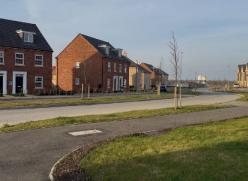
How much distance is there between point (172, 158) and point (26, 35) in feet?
137

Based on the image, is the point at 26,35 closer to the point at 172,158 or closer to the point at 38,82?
the point at 38,82

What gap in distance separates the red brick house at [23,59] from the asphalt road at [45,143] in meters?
30.4

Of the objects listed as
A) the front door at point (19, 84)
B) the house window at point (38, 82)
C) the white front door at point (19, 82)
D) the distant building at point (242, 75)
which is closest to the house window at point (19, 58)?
the white front door at point (19, 82)

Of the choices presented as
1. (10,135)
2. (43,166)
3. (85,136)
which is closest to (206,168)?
(43,166)

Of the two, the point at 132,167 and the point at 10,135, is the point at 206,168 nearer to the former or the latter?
the point at 132,167

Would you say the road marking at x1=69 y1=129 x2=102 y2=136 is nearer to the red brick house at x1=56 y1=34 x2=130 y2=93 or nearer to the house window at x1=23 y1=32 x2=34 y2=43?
the house window at x1=23 y1=32 x2=34 y2=43

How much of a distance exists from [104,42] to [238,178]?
2544 inches

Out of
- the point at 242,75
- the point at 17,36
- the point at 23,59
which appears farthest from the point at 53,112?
the point at 242,75

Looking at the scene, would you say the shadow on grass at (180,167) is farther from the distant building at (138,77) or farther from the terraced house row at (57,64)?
the distant building at (138,77)

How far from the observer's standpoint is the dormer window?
47.3m

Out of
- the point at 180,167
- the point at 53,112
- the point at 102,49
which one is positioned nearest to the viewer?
the point at 180,167

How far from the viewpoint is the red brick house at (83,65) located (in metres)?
62.6

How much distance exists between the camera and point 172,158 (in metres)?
8.84

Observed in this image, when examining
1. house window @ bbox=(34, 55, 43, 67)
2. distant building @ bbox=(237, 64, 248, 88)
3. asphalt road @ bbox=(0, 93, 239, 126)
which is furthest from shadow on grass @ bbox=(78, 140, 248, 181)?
distant building @ bbox=(237, 64, 248, 88)
